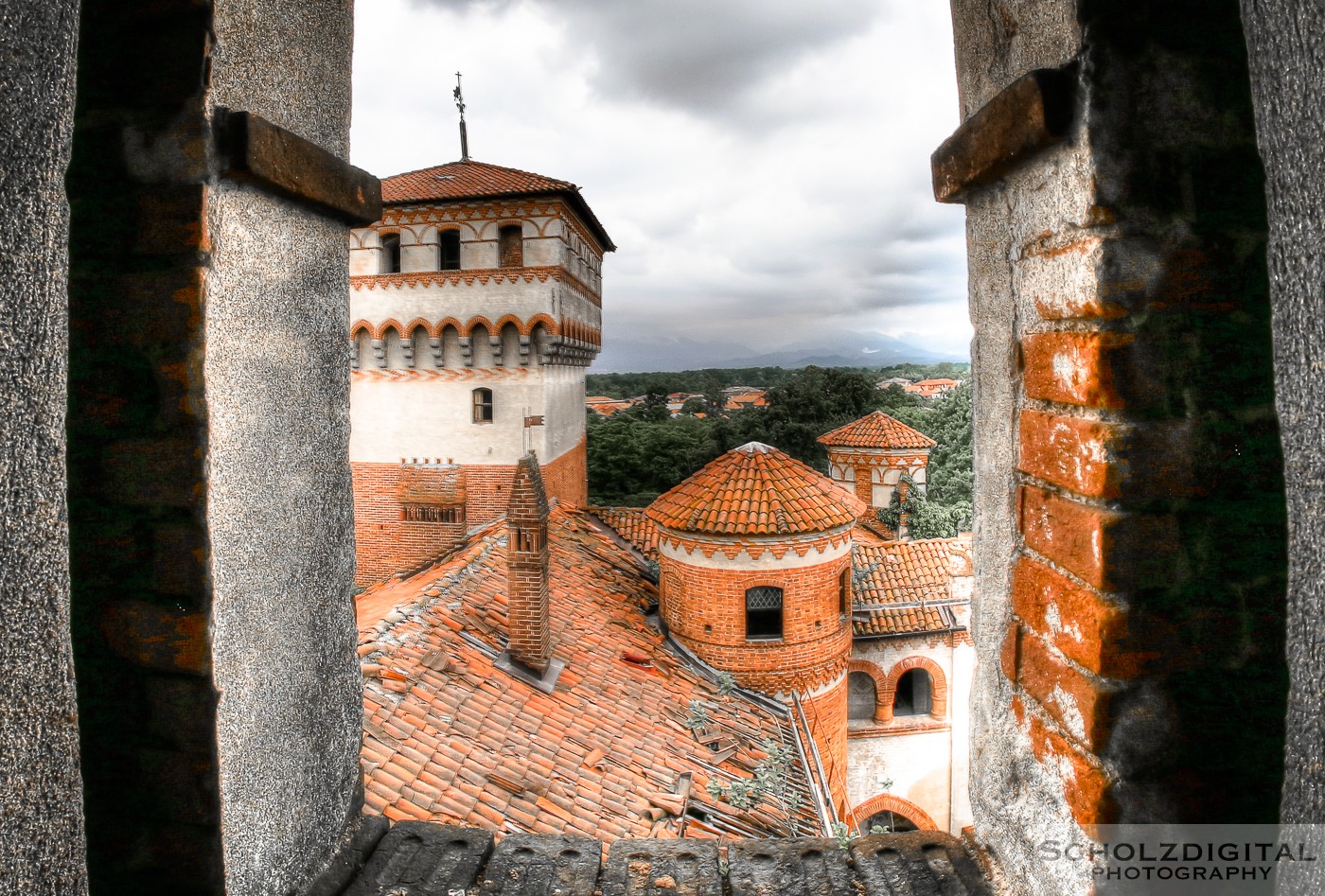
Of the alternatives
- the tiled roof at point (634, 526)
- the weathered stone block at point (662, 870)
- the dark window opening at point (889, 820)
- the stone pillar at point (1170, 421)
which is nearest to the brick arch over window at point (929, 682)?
the dark window opening at point (889, 820)

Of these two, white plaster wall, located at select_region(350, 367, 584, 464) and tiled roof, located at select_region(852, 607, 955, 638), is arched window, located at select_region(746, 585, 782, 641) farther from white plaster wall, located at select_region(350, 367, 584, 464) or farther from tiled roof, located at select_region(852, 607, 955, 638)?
white plaster wall, located at select_region(350, 367, 584, 464)

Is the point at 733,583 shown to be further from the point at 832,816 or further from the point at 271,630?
the point at 271,630

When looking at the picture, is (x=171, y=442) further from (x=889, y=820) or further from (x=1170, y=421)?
(x=889, y=820)

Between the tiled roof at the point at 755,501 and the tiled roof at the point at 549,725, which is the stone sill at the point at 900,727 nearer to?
the tiled roof at the point at 549,725

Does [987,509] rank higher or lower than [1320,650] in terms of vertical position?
higher

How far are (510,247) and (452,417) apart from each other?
12.4 ft

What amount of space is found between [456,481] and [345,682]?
14521 mm

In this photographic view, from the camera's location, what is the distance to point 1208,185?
1482 mm

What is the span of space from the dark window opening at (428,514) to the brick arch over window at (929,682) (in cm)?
947

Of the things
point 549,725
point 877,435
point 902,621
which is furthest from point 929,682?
point 877,435

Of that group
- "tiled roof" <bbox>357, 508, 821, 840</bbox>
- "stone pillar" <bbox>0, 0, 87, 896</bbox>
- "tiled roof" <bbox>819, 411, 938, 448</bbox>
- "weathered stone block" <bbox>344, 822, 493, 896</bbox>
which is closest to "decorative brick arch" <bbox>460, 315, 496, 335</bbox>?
"tiled roof" <bbox>357, 508, 821, 840</bbox>

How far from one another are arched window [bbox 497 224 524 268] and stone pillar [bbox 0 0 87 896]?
14777 mm

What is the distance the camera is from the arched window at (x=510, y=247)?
15586 mm

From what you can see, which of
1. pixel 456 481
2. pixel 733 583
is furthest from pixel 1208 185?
pixel 456 481
